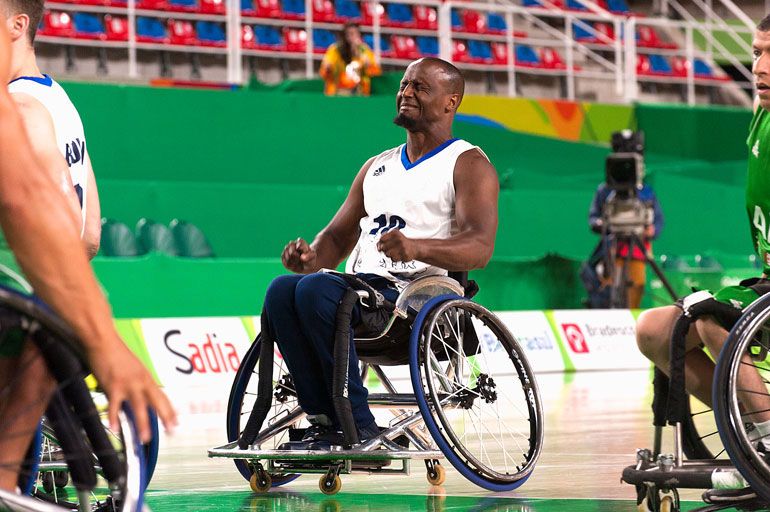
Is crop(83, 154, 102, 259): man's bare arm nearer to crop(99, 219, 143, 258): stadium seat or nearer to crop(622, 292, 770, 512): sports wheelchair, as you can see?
crop(622, 292, 770, 512): sports wheelchair

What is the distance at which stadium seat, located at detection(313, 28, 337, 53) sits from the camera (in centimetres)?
1542

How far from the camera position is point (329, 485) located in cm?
412

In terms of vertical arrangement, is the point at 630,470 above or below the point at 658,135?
below

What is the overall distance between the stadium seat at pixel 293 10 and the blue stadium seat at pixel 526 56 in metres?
2.70

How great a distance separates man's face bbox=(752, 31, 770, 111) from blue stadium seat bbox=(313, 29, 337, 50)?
12.2 metres

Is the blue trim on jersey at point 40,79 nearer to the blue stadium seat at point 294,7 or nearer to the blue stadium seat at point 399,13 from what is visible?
the blue stadium seat at point 294,7

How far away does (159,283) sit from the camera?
946cm

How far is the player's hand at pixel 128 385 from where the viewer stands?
5.93ft

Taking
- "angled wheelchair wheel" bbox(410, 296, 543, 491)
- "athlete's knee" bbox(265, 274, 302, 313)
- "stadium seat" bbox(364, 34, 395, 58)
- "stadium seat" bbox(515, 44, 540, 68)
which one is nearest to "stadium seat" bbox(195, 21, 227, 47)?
"stadium seat" bbox(364, 34, 395, 58)

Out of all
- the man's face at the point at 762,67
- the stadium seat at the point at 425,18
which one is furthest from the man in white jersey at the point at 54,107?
the stadium seat at the point at 425,18

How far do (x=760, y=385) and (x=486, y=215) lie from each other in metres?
1.22

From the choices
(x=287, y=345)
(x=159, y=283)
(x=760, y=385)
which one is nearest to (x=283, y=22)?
(x=159, y=283)

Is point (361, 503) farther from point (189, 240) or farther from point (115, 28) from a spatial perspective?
point (115, 28)

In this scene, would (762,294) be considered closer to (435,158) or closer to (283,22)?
(435,158)
